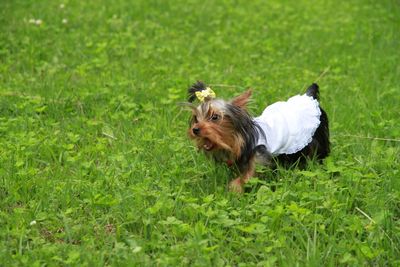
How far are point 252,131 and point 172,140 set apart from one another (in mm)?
1049

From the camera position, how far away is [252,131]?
14.7ft

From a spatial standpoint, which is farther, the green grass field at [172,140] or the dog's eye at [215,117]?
the dog's eye at [215,117]

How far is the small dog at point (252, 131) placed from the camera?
4379 mm

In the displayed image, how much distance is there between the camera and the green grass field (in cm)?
370

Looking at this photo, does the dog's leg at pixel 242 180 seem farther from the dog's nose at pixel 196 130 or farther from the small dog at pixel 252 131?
the dog's nose at pixel 196 130

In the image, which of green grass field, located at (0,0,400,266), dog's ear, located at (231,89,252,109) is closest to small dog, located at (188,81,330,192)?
dog's ear, located at (231,89,252,109)

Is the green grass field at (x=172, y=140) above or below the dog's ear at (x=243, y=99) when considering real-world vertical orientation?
below

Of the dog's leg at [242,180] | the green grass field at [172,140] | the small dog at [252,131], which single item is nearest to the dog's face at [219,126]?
the small dog at [252,131]

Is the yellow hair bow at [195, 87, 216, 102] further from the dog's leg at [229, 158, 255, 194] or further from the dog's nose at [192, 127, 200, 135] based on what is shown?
the dog's leg at [229, 158, 255, 194]

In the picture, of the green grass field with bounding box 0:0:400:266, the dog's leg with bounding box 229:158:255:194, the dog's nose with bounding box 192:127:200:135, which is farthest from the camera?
the dog's leg with bounding box 229:158:255:194

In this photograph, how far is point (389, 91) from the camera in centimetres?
655

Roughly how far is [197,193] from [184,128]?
1.35 meters

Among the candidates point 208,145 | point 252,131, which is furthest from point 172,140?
point 252,131

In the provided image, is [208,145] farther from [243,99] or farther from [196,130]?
[243,99]
